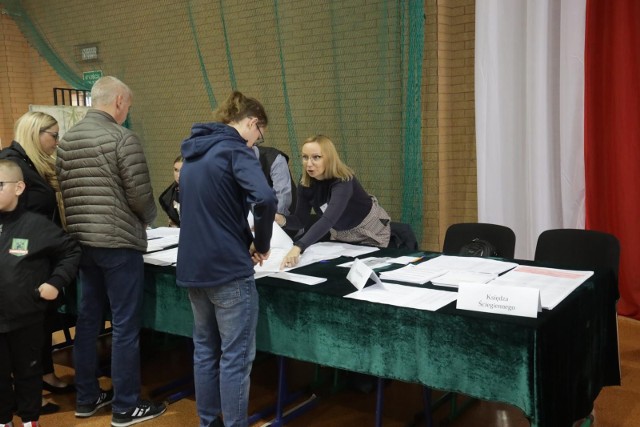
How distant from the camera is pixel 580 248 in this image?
2660mm

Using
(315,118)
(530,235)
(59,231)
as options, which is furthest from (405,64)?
(59,231)

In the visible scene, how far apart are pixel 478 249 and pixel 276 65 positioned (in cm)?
308

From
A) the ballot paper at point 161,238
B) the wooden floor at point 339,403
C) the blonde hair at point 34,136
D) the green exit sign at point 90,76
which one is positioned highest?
the green exit sign at point 90,76

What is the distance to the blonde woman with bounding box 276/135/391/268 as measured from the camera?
8.58 feet

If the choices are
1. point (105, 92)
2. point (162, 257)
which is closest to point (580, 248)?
point (162, 257)

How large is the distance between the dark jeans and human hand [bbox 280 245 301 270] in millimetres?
1004

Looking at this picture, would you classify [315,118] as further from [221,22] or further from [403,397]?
[403,397]

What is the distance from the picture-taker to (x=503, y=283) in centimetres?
198

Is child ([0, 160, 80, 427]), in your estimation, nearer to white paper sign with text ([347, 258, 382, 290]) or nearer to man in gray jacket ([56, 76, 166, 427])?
man in gray jacket ([56, 76, 166, 427])

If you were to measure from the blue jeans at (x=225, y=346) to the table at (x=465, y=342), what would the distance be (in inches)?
5.7

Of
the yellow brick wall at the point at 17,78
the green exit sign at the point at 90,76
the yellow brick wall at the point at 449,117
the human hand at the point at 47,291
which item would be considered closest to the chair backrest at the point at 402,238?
the yellow brick wall at the point at 449,117

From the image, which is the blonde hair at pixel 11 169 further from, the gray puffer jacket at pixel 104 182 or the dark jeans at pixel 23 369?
the dark jeans at pixel 23 369

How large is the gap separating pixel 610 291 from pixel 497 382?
2.61 feet

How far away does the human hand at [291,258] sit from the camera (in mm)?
2357
